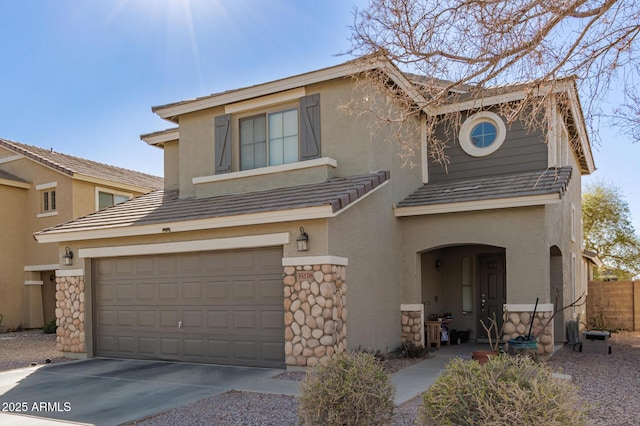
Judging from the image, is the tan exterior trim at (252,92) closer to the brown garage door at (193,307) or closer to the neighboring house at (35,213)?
the brown garage door at (193,307)

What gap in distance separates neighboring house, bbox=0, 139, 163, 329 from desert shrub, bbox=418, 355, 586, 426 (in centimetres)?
1696

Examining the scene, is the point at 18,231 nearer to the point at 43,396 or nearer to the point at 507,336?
the point at 43,396

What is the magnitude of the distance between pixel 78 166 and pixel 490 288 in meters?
14.8

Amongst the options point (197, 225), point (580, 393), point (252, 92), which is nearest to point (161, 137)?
point (252, 92)

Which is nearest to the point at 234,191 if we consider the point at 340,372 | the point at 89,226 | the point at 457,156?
the point at 89,226

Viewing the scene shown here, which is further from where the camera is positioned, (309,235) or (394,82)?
(394,82)

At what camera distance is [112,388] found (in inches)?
341

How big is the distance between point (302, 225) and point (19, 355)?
814 cm

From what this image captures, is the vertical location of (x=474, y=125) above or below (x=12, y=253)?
above

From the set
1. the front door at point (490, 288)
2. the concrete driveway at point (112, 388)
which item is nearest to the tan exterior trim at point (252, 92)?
the concrete driveway at point (112, 388)

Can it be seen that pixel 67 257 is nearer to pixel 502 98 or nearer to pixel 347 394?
pixel 347 394

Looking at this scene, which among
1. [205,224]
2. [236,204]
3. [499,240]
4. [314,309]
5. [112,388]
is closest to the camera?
[112,388]

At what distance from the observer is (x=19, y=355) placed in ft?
42.4

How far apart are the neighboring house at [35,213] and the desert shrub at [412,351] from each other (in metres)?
12.7
